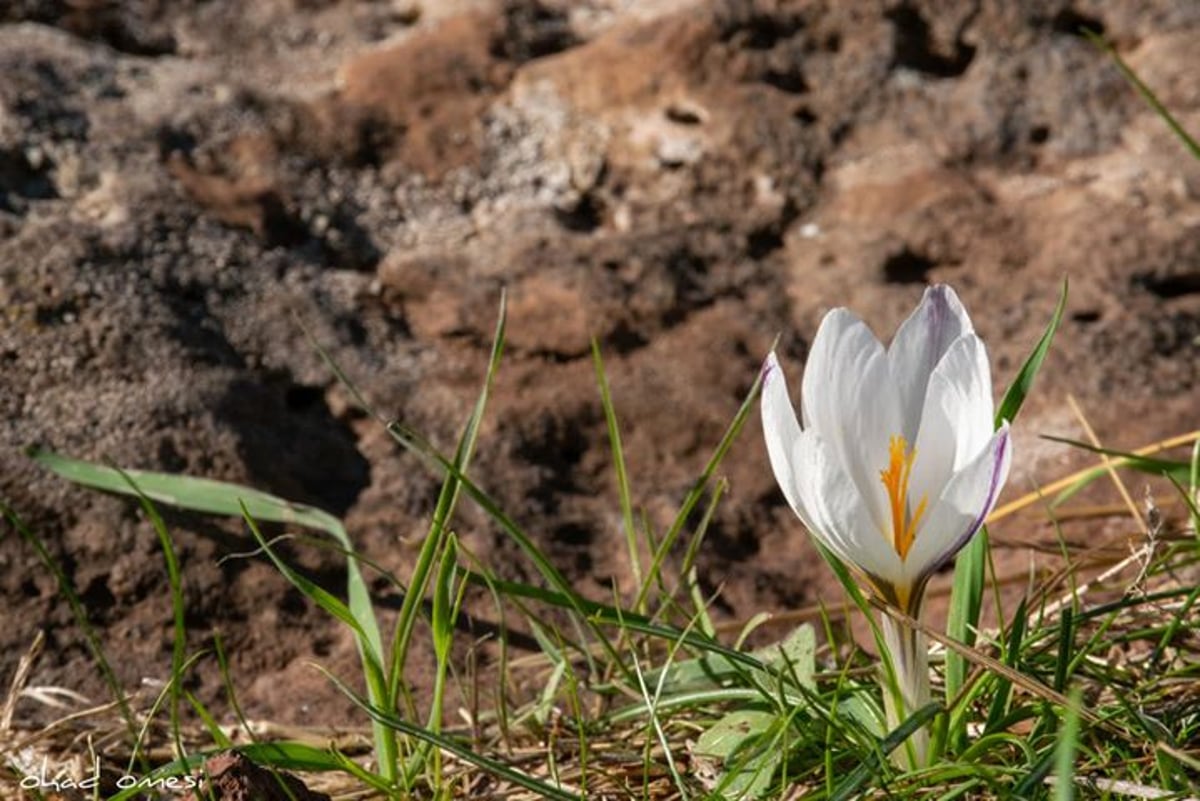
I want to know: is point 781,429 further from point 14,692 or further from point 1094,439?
point 1094,439

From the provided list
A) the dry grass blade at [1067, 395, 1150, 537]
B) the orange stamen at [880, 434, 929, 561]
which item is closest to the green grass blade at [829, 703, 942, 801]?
the orange stamen at [880, 434, 929, 561]

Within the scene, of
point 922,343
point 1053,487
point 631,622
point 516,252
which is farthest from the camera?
point 516,252

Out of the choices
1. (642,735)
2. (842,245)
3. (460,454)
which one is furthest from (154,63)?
(642,735)

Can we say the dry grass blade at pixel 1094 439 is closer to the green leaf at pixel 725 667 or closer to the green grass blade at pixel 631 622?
the green leaf at pixel 725 667

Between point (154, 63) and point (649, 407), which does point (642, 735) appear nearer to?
point (649, 407)

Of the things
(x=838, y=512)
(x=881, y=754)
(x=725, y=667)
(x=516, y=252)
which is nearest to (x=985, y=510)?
(x=838, y=512)

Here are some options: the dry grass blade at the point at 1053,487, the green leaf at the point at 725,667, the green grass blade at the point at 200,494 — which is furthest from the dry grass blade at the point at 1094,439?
the green grass blade at the point at 200,494

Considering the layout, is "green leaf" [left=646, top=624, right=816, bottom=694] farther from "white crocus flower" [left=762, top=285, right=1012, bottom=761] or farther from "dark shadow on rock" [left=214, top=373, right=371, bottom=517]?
"dark shadow on rock" [left=214, top=373, right=371, bottom=517]
